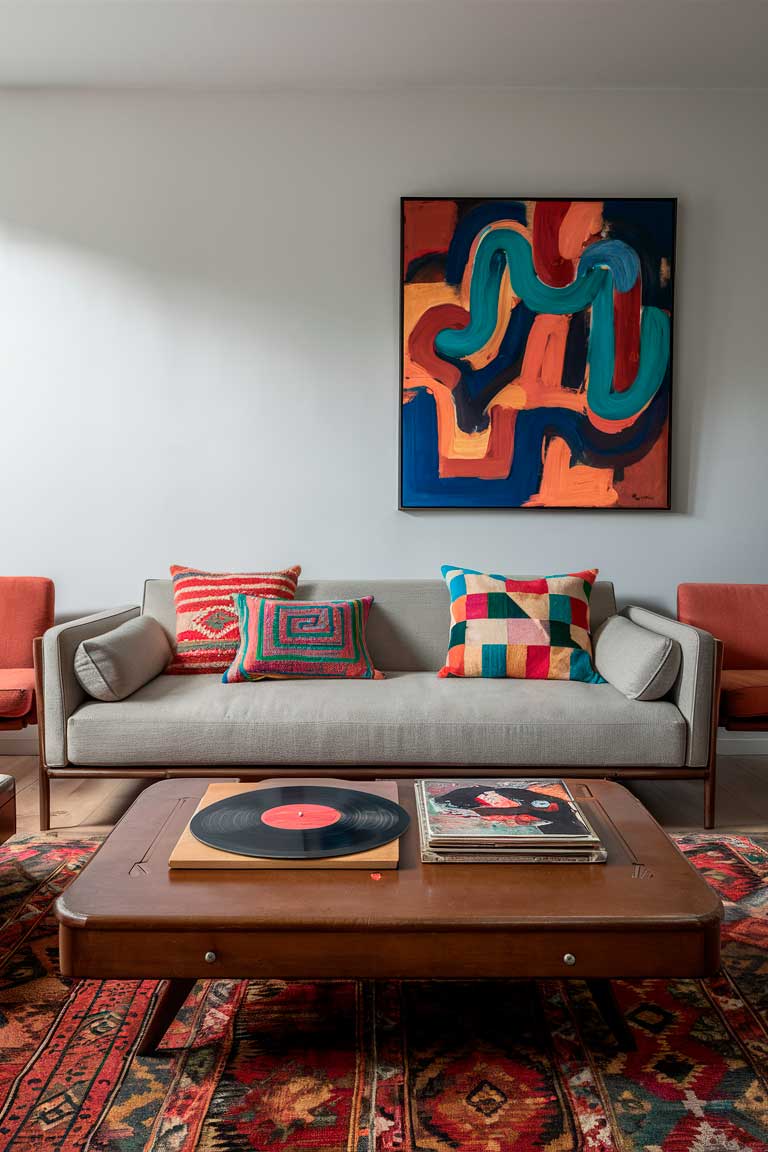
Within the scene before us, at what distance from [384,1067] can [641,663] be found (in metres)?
1.58

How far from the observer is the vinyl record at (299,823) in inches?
61.3

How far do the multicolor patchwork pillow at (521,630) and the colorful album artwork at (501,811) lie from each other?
113cm

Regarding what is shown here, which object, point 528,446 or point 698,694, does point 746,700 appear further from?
→ point 528,446

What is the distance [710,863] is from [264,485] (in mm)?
2160

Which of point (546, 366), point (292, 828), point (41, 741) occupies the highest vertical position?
point (546, 366)

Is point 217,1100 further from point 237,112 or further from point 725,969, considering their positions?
point 237,112

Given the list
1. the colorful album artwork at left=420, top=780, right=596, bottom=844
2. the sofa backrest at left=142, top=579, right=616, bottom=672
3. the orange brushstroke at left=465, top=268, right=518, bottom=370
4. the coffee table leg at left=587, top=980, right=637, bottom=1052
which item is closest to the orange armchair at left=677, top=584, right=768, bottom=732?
the sofa backrest at left=142, top=579, right=616, bottom=672

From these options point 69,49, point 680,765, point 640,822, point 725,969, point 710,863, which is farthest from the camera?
point 69,49

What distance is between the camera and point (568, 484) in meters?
3.54

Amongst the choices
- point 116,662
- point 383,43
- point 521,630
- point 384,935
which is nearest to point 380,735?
point 521,630

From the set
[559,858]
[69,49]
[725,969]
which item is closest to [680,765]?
[725,969]

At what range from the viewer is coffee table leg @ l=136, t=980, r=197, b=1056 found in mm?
1588

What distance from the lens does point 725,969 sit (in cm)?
191

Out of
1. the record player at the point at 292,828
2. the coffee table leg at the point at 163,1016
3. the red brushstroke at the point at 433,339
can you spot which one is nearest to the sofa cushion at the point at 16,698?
the record player at the point at 292,828
